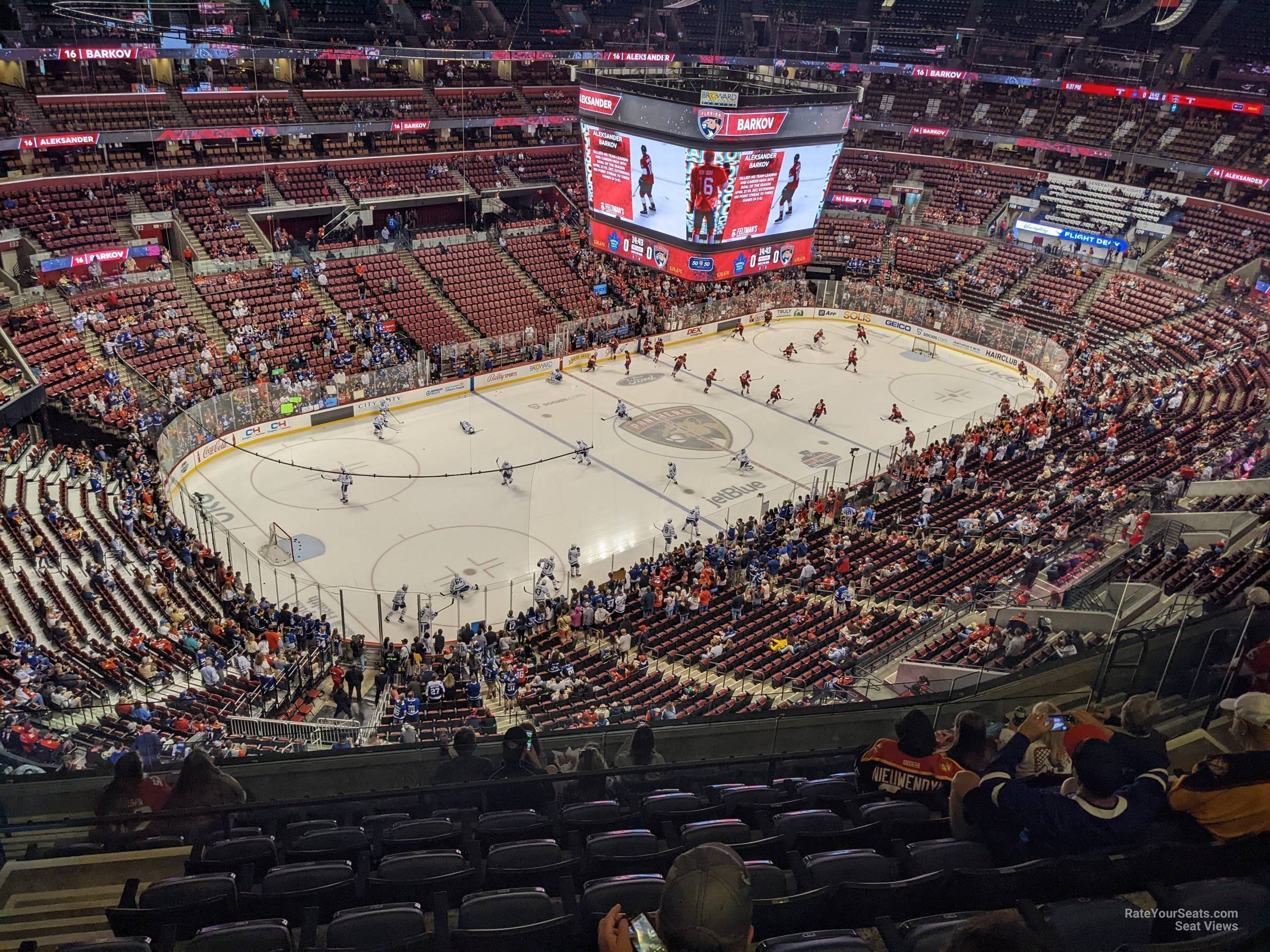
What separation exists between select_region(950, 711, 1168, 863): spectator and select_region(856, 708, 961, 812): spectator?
3.00 ft

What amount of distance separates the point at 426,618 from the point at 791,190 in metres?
17.6

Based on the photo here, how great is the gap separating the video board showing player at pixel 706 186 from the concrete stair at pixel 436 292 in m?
11.0

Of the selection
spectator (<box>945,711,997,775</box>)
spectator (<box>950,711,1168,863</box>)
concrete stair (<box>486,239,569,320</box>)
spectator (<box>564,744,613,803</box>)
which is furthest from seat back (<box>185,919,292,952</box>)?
concrete stair (<box>486,239,569,320</box>)

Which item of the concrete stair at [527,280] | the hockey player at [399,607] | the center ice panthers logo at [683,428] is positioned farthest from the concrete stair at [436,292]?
the hockey player at [399,607]

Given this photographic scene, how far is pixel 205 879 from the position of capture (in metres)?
5.18

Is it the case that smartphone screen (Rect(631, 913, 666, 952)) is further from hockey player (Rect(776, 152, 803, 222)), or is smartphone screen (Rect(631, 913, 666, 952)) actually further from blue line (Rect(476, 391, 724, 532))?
hockey player (Rect(776, 152, 803, 222))

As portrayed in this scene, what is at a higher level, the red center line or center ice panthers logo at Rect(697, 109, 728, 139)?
center ice panthers logo at Rect(697, 109, 728, 139)

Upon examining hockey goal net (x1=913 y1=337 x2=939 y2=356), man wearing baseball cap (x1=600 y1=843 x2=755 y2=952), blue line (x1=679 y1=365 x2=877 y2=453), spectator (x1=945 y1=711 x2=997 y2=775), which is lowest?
blue line (x1=679 y1=365 x2=877 y2=453)

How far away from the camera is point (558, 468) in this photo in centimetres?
3189

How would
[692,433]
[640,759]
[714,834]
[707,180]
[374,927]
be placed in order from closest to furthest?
1. [374,927]
2. [714,834]
3. [640,759]
4. [707,180]
5. [692,433]

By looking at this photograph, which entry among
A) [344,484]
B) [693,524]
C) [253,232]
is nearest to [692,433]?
[693,524]

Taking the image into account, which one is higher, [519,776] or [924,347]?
[519,776]

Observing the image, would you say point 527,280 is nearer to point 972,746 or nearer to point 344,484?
point 344,484

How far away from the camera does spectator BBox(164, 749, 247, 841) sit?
21.5 ft
